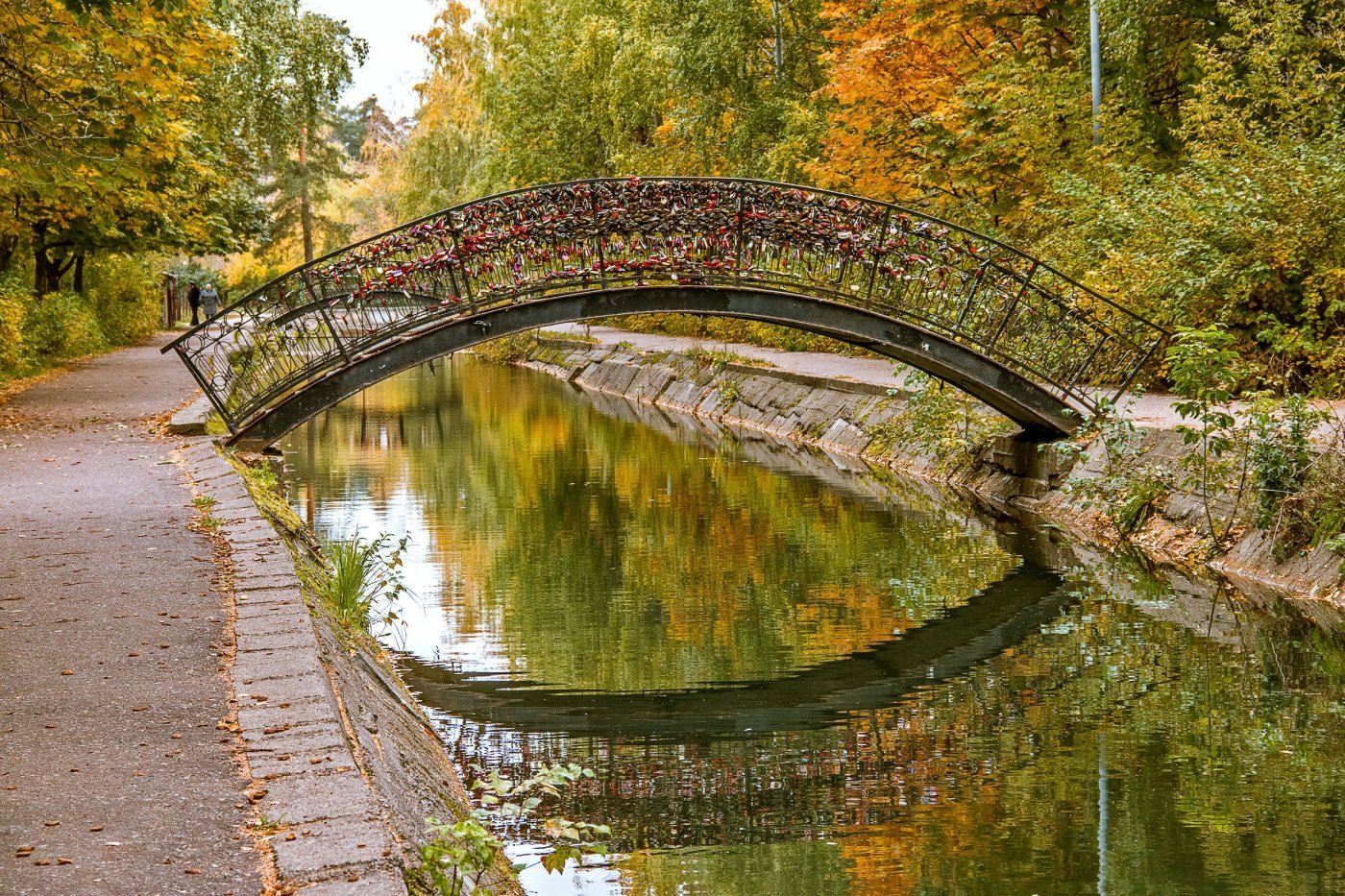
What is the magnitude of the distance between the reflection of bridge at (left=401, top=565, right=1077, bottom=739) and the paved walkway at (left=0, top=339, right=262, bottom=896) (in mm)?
1916

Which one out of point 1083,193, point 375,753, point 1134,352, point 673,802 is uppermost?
point 1083,193

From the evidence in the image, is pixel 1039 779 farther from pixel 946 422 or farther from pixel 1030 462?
pixel 946 422

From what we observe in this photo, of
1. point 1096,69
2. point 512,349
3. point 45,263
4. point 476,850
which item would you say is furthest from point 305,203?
point 476,850

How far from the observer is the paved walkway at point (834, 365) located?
50.5 ft

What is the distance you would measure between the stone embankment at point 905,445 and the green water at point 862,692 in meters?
0.53

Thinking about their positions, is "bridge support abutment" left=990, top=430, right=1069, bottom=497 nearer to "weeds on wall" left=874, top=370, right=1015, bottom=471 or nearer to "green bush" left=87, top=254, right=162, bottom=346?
"weeds on wall" left=874, top=370, right=1015, bottom=471

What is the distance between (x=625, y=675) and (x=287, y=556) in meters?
2.43

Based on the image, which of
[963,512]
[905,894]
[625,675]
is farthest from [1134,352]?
[905,894]

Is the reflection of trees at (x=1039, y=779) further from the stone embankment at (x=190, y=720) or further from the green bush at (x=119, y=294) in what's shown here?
the green bush at (x=119, y=294)

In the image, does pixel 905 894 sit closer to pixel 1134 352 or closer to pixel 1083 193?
pixel 1134 352

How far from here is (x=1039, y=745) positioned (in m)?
8.45

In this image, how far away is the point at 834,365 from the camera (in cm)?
2633

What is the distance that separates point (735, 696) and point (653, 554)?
4977 millimetres

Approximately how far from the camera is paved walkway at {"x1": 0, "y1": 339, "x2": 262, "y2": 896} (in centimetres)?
445
